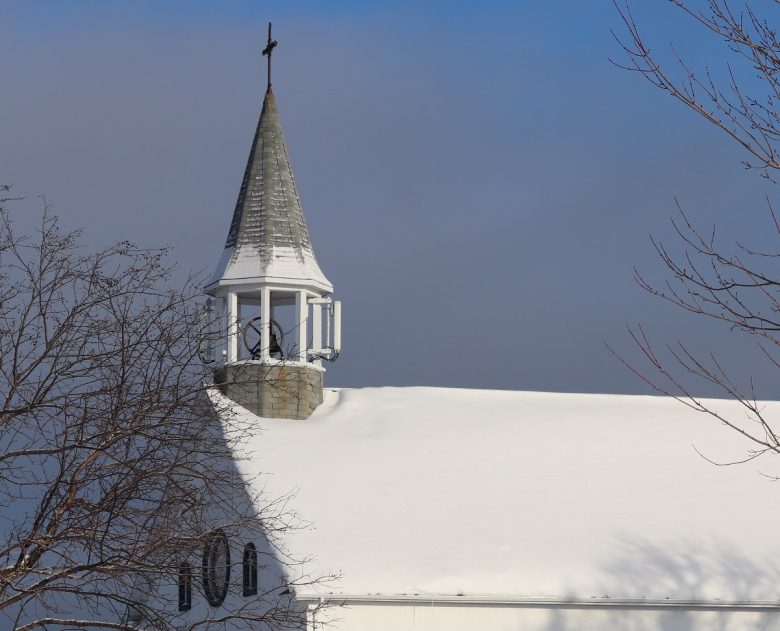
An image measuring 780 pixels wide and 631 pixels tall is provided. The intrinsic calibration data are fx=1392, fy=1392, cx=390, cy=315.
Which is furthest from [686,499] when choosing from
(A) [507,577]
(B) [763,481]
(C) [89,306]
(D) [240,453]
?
(C) [89,306]

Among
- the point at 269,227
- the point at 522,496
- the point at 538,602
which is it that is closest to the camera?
the point at 538,602

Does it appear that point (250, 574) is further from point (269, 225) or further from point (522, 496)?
point (269, 225)

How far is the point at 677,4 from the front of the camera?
1073 centimetres

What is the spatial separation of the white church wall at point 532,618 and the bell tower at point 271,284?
6.09 metres

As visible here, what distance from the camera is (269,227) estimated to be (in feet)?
89.0

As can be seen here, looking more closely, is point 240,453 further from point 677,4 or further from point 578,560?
point 677,4

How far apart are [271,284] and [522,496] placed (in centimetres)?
660

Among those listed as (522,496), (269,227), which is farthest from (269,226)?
(522,496)

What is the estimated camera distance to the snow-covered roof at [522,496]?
68.2 feet

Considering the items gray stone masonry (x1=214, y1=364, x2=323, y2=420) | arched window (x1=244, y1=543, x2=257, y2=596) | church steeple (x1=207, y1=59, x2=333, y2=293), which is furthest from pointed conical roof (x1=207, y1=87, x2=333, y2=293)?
arched window (x1=244, y1=543, x2=257, y2=596)

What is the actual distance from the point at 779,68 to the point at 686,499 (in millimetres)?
14059

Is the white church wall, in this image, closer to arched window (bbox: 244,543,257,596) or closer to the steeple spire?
arched window (bbox: 244,543,257,596)

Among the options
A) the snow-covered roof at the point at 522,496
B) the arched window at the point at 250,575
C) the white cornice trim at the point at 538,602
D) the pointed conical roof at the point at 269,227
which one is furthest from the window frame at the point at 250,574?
the pointed conical roof at the point at 269,227

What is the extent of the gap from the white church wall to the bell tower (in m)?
6.09
